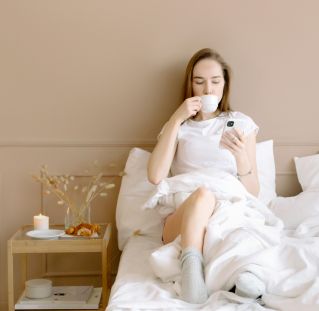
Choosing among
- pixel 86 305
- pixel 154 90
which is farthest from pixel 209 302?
pixel 154 90

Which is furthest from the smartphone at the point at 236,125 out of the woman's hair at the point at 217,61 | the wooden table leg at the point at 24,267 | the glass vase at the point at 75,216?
the wooden table leg at the point at 24,267

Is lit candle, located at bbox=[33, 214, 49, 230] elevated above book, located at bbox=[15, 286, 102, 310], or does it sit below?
above

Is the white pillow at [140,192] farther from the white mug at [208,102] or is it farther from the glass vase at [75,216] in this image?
the white mug at [208,102]

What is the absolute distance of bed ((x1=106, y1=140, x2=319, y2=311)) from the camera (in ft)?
5.55

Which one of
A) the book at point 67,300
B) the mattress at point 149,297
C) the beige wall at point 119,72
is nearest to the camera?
the mattress at point 149,297

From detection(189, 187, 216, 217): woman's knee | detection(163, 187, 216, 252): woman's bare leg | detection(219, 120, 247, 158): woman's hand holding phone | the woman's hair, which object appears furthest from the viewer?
the woman's hair

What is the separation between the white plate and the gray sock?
816 millimetres

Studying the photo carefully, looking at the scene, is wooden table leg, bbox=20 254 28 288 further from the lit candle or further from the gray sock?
the gray sock

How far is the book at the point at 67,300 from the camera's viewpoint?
8.14 ft

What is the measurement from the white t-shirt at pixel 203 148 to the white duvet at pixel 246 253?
23 cm

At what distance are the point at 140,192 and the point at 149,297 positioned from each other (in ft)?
3.14

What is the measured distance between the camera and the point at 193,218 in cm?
201

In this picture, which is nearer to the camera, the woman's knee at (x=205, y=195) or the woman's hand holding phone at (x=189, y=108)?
the woman's knee at (x=205, y=195)

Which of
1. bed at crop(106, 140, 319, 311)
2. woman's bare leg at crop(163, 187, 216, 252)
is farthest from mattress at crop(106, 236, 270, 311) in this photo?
woman's bare leg at crop(163, 187, 216, 252)
